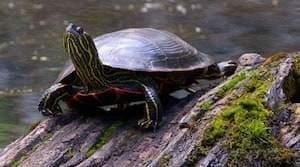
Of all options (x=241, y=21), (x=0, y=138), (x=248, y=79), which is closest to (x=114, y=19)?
(x=241, y=21)

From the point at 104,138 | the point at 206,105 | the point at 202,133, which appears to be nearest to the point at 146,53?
→ the point at 104,138

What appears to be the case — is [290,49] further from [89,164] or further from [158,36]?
[89,164]

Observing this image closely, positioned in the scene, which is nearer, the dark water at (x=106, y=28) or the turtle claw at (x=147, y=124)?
the turtle claw at (x=147, y=124)

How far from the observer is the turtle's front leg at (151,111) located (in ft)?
9.64

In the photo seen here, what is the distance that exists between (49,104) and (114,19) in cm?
578

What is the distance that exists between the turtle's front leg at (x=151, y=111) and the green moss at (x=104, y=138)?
0.11 m

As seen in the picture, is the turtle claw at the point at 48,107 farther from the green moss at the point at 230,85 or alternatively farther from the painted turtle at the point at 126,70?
the green moss at the point at 230,85

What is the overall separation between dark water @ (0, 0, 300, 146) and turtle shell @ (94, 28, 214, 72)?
74.5 inches

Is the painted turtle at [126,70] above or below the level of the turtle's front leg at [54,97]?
above

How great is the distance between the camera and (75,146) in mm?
2924

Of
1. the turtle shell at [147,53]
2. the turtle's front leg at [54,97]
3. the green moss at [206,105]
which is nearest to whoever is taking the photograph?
the green moss at [206,105]

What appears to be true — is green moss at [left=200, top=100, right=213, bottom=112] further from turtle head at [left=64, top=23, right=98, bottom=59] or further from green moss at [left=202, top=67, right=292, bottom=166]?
turtle head at [left=64, top=23, right=98, bottom=59]

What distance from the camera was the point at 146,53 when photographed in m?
3.16

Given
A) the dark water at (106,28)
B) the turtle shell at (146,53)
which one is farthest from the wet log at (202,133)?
the dark water at (106,28)
